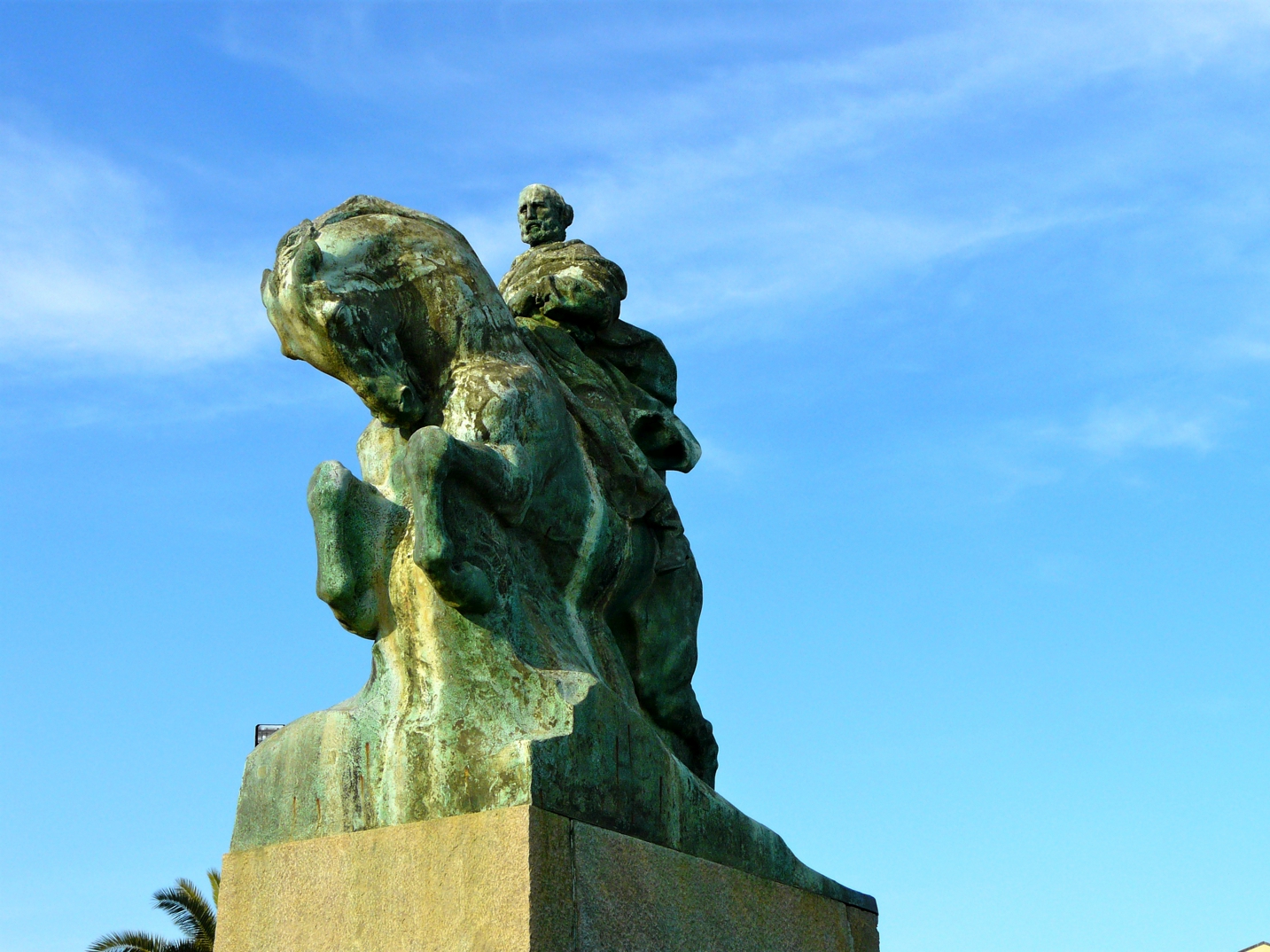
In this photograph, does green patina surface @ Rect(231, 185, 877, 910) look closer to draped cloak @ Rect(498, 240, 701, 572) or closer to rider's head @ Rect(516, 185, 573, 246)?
draped cloak @ Rect(498, 240, 701, 572)

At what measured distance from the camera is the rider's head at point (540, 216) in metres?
6.61

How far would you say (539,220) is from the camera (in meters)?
6.61

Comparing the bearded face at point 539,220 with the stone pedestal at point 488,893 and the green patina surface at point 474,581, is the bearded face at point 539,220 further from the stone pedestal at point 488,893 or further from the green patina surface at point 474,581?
the stone pedestal at point 488,893

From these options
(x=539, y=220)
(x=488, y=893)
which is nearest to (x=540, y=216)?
(x=539, y=220)

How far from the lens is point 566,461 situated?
539 cm

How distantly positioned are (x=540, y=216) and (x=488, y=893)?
326 cm

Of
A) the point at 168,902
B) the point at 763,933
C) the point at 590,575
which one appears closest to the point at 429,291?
the point at 590,575

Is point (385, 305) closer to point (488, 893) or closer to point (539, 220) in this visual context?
point (539, 220)

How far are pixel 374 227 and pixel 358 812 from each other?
80.3 inches

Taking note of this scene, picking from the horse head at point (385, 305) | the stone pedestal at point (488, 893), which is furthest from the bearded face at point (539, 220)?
the stone pedestal at point (488, 893)

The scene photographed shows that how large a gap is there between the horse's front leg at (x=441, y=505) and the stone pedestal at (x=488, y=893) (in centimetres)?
72

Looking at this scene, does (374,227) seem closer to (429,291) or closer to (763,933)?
(429,291)

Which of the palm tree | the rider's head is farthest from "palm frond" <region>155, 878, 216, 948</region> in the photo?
the rider's head

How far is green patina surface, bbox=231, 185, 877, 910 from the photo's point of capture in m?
4.77
